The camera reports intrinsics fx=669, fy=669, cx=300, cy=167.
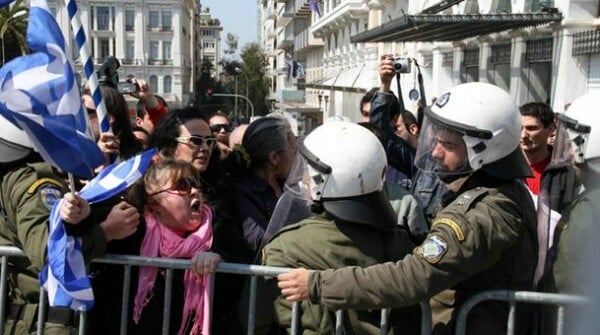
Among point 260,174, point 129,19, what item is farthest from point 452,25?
point 129,19

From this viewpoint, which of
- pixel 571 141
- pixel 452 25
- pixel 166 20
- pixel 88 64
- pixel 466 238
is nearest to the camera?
pixel 466 238

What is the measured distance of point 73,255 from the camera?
9.05ft

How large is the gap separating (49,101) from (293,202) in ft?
3.84

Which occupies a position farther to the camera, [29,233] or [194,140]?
[194,140]

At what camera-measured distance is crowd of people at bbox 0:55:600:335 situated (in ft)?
8.39

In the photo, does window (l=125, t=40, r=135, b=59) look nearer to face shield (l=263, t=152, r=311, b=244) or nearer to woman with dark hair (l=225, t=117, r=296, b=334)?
woman with dark hair (l=225, t=117, r=296, b=334)

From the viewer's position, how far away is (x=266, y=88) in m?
83.2

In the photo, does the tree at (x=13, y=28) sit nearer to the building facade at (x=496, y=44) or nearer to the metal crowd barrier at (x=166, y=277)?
the building facade at (x=496, y=44)

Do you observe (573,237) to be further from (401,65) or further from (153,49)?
(153,49)

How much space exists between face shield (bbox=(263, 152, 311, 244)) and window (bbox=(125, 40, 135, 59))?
81907mm

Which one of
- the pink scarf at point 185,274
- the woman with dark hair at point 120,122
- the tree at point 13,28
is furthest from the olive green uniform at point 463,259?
the tree at point 13,28

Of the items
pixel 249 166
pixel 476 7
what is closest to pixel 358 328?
pixel 249 166

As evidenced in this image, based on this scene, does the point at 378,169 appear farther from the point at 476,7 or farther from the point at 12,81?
the point at 476,7

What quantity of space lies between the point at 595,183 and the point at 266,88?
81216mm
